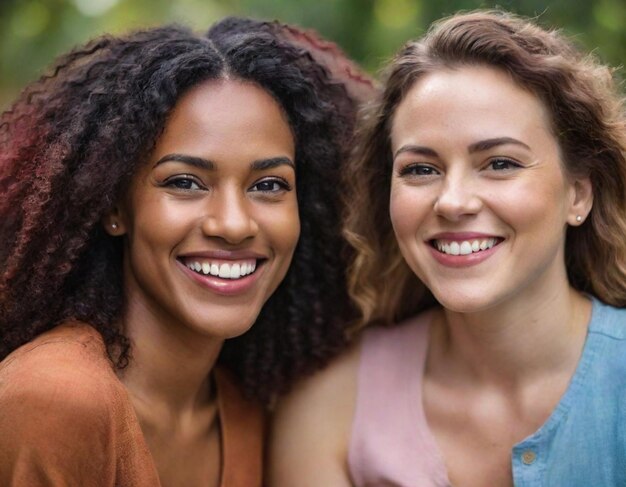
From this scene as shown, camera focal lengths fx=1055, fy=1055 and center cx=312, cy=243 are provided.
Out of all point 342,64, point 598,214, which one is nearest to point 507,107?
point 598,214

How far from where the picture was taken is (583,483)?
297cm

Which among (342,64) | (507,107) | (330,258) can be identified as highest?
(342,64)

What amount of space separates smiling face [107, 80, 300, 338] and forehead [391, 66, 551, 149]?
43cm

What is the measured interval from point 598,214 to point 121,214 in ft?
4.64

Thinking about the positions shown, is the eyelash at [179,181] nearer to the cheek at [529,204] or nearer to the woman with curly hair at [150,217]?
the woman with curly hair at [150,217]

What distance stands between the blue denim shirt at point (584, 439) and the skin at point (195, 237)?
0.88 meters

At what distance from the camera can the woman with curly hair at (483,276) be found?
288 cm

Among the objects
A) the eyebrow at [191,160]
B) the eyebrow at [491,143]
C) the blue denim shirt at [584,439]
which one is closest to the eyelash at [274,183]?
the eyebrow at [191,160]

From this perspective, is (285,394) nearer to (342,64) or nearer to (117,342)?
(117,342)

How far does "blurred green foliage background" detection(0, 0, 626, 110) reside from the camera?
3.97m

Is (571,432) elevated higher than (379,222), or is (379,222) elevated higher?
(379,222)

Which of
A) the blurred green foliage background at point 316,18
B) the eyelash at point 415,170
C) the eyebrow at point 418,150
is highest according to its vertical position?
the blurred green foliage background at point 316,18

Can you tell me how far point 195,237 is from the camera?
9.38ft

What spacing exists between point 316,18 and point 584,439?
205cm
